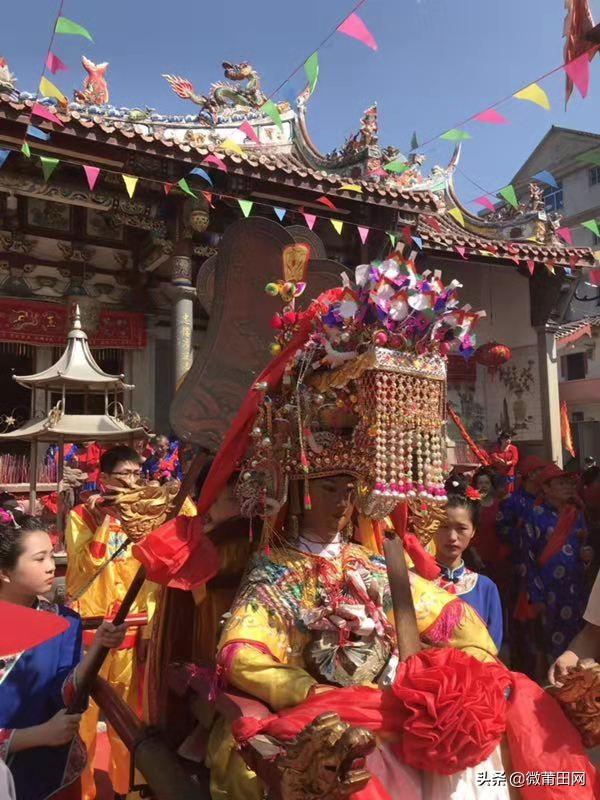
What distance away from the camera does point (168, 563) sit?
70.1 inches

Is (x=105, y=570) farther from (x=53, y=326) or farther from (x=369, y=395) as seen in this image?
(x=53, y=326)

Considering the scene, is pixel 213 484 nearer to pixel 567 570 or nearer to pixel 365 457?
pixel 365 457

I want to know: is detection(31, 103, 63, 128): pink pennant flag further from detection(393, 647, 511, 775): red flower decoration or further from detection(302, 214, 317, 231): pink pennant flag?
detection(393, 647, 511, 775): red flower decoration

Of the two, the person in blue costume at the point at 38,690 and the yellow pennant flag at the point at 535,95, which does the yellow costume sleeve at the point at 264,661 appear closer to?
the person in blue costume at the point at 38,690

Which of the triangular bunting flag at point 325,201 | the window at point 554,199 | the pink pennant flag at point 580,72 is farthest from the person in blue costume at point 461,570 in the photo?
the window at point 554,199

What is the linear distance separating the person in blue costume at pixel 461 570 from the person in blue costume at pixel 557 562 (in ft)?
4.03

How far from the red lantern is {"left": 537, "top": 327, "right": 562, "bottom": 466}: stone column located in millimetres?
645

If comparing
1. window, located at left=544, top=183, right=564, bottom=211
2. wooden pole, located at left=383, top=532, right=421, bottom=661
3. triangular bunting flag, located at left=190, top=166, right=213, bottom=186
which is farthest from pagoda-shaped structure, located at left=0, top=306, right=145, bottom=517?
window, located at left=544, top=183, right=564, bottom=211

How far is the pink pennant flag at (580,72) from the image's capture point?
3.97 meters

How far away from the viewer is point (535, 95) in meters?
4.36

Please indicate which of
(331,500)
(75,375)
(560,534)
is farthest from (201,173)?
(331,500)

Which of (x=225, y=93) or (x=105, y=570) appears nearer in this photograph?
(x=105, y=570)

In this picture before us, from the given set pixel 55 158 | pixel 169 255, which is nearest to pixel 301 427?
pixel 55 158

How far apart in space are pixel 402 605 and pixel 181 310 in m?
5.39
